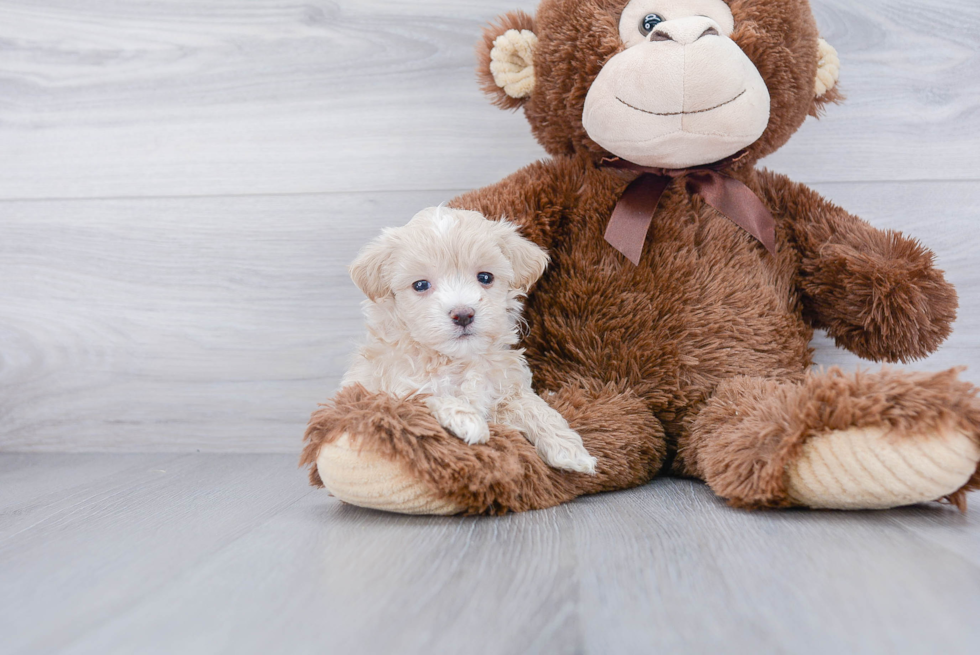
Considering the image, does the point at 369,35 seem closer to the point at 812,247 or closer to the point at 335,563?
the point at 812,247

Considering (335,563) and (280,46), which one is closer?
(335,563)

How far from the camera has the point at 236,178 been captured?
1382 mm

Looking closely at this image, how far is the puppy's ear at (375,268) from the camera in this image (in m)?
0.92

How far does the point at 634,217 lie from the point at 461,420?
0.41 metres

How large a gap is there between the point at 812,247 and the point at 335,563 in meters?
0.84

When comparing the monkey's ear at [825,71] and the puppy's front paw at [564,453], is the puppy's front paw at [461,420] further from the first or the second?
the monkey's ear at [825,71]

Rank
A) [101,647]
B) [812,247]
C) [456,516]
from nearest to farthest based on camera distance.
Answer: [101,647] → [456,516] → [812,247]

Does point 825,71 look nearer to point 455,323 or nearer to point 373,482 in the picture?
point 455,323

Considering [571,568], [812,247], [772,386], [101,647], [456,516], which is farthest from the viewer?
[812,247]

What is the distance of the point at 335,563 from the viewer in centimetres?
69

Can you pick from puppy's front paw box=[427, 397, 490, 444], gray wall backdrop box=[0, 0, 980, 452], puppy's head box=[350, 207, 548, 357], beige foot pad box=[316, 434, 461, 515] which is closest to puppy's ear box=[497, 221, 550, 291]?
puppy's head box=[350, 207, 548, 357]

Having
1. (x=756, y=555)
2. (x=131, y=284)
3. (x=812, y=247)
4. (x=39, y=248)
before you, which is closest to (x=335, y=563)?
(x=756, y=555)

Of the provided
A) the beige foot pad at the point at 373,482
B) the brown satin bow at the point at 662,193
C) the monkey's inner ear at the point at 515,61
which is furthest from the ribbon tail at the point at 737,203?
the beige foot pad at the point at 373,482

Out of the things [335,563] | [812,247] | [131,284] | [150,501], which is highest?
[812,247]
